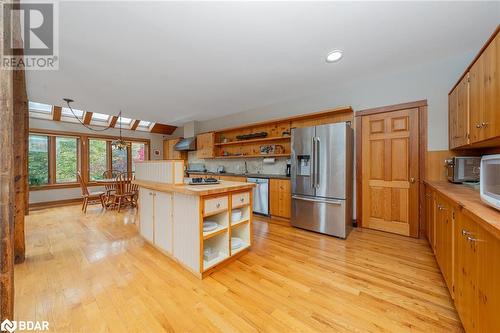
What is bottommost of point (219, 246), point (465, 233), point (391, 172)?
point (219, 246)

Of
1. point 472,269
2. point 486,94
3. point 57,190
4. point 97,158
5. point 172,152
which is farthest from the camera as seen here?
point 172,152

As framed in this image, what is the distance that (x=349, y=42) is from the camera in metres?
2.18

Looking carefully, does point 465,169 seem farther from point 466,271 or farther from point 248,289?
point 248,289

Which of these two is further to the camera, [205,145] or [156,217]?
[205,145]

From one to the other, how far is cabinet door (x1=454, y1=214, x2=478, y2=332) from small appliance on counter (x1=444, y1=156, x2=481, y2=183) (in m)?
1.29

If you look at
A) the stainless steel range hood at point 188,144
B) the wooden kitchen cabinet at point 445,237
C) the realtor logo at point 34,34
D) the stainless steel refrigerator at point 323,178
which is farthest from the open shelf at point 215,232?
the stainless steel range hood at point 188,144

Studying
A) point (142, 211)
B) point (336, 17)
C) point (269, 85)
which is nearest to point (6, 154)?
point (142, 211)

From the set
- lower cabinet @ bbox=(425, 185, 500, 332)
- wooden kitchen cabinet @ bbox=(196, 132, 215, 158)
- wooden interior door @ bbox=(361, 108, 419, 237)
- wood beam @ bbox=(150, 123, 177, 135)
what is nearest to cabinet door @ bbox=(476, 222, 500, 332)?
lower cabinet @ bbox=(425, 185, 500, 332)

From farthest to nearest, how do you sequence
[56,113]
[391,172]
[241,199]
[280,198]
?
[56,113]
[280,198]
[391,172]
[241,199]

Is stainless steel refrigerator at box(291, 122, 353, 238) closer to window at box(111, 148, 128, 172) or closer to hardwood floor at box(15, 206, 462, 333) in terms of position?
hardwood floor at box(15, 206, 462, 333)

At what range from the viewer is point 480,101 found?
5.48 ft

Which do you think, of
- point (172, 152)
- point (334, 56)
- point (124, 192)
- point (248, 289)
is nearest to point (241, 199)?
point (248, 289)

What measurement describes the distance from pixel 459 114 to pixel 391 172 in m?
1.09

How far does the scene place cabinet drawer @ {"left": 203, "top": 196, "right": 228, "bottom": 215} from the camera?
6.19ft
